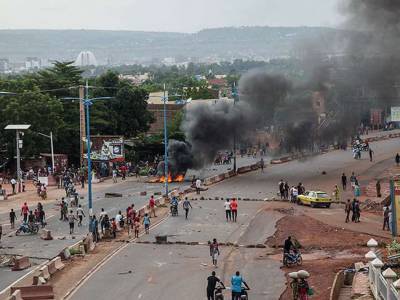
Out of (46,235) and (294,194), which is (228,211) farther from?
(46,235)

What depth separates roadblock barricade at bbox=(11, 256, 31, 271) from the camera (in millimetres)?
34219

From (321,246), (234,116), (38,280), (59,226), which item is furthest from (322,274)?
(234,116)

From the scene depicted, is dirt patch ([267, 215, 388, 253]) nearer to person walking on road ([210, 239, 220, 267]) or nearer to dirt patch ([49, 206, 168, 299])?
person walking on road ([210, 239, 220, 267])

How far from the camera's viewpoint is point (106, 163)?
78.2 metres

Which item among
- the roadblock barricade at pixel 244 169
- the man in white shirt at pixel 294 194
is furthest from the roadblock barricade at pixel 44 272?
the roadblock barricade at pixel 244 169

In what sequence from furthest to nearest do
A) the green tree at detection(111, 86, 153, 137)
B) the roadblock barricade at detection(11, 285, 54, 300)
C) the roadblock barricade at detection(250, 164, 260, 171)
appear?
the green tree at detection(111, 86, 153, 137)
the roadblock barricade at detection(250, 164, 260, 171)
the roadblock barricade at detection(11, 285, 54, 300)

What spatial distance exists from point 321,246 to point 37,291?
1363cm

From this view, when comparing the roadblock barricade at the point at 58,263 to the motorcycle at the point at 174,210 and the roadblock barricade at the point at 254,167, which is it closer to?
the motorcycle at the point at 174,210

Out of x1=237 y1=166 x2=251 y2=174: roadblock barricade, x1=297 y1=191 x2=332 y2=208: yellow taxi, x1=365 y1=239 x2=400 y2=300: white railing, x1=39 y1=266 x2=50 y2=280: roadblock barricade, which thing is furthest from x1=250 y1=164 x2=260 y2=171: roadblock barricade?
x1=365 y1=239 x2=400 y2=300: white railing

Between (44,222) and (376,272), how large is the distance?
27724mm

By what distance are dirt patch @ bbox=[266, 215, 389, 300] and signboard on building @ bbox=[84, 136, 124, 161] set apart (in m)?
32.6

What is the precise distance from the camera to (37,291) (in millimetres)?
28062

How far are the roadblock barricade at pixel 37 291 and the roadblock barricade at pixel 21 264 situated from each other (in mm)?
5881

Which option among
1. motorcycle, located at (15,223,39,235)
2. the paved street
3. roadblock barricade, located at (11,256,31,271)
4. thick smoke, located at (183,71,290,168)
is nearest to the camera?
the paved street
